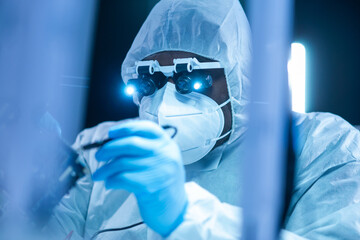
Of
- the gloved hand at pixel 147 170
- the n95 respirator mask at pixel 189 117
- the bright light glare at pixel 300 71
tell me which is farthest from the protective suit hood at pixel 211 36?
the gloved hand at pixel 147 170

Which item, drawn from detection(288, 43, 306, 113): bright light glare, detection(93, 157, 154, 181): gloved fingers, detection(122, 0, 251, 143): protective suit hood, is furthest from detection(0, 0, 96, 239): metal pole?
detection(288, 43, 306, 113): bright light glare

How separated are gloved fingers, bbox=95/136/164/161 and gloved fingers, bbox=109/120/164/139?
0.04 ft

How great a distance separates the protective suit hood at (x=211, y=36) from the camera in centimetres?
104

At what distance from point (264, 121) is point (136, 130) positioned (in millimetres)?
276

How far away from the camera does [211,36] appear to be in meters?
1.04

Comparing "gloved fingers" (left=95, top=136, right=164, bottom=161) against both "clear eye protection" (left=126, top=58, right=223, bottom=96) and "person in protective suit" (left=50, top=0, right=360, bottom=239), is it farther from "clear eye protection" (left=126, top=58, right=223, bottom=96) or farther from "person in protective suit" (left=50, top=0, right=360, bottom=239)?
"clear eye protection" (left=126, top=58, right=223, bottom=96)

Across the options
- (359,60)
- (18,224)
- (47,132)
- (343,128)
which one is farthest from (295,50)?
(18,224)

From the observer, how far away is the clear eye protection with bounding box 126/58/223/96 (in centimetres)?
93

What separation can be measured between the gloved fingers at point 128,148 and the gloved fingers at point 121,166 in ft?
0.04

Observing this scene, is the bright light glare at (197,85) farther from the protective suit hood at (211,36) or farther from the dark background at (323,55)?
the dark background at (323,55)

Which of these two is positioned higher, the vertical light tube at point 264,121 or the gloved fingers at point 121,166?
the vertical light tube at point 264,121

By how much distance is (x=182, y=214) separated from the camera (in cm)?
71

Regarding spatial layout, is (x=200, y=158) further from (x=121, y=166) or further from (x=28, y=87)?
(x=28, y=87)

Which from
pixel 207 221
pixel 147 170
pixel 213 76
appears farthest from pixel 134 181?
pixel 213 76
